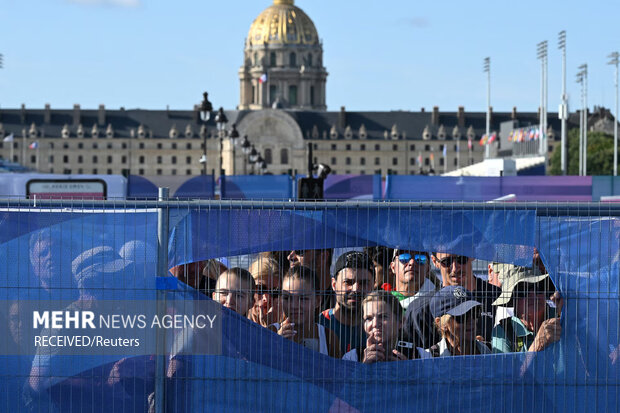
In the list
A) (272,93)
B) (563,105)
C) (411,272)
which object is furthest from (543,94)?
(272,93)

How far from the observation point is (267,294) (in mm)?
6934

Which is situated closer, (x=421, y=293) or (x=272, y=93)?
(x=421, y=293)

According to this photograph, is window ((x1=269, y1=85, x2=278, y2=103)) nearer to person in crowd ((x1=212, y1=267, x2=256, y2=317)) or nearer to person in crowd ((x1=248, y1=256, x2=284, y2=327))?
A: person in crowd ((x1=248, y1=256, x2=284, y2=327))

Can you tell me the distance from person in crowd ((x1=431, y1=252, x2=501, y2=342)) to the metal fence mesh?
69 mm

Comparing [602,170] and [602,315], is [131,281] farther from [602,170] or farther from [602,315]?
[602,170]

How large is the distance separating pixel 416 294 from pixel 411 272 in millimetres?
426

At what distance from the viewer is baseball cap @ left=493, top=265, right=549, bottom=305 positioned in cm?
688

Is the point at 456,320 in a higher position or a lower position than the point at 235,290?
lower

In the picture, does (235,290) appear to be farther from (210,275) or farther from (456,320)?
(456,320)

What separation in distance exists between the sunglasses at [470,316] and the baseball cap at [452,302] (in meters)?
0.02

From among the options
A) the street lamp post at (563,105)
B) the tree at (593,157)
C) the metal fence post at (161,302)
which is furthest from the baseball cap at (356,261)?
the tree at (593,157)

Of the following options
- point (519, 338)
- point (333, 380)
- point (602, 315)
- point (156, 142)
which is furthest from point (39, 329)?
point (156, 142)

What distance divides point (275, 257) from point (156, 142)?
164851 mm

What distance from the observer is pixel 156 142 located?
170m
